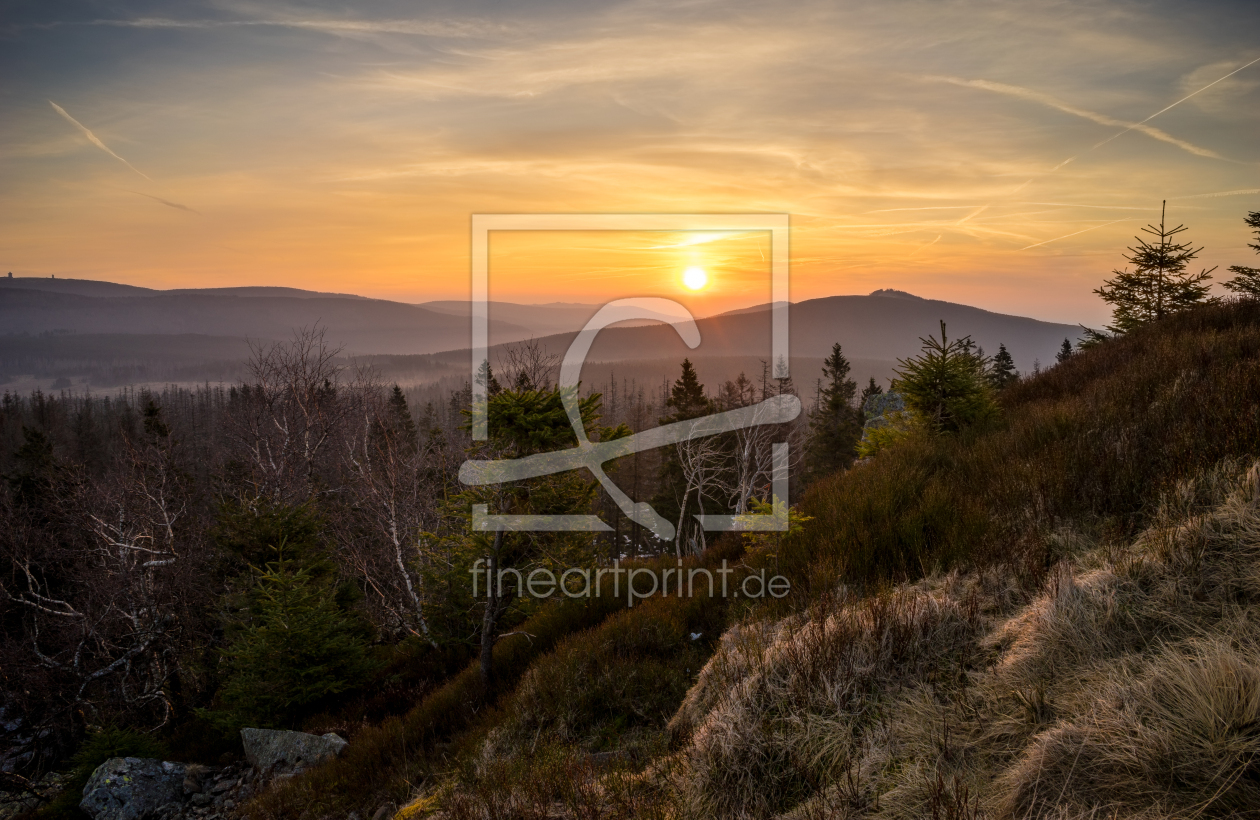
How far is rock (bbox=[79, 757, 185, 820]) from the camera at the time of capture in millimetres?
10297

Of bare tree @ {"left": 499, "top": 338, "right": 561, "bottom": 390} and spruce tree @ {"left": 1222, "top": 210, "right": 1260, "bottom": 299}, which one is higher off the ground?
spruce tree @ {"left": 1222, "top": 210, "right": 1260, "bottom": 299}

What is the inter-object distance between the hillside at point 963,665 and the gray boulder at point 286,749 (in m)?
2.17

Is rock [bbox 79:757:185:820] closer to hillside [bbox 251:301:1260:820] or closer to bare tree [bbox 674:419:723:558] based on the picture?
hillside [bbox 251:301:1260:820]

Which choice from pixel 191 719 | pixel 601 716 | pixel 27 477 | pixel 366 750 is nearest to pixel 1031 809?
pixel 601 716

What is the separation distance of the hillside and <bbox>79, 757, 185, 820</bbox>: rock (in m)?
4.51

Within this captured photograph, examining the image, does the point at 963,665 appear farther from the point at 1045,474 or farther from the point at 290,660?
the point at 290,660

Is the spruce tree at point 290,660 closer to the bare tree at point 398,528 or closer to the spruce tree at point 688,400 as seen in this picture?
the bare tree at point 398,528

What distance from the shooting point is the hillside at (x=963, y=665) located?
2.81m

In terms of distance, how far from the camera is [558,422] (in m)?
9.49

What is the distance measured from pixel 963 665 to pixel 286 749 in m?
12.1

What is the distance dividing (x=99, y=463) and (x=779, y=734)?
68.3 meters

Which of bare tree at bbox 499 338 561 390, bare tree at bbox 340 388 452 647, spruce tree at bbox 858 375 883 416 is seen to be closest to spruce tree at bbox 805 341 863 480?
spruce tree at bbox 858 375 883 416

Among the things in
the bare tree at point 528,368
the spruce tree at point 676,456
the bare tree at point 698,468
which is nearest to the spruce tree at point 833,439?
the bare tree at point 698,468

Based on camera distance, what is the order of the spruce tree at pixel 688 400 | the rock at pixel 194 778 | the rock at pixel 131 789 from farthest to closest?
the spruce tree at pixel 688 400, the rock at pixel 194 778, the rock at pixel 131 789
